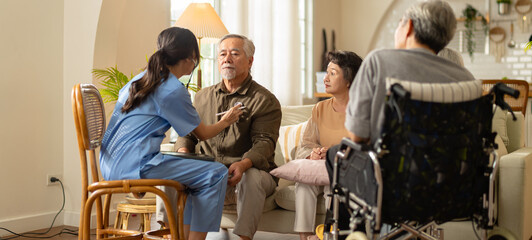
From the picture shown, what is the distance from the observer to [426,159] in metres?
1.92

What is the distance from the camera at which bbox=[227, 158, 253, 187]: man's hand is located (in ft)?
9.50

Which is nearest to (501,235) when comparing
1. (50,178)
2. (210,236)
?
(210,236)

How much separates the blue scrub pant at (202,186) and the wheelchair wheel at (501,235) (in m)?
1.23

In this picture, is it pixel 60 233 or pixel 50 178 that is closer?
pixel 60 233

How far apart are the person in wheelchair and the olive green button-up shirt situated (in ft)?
3.70

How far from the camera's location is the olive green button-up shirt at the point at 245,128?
314 centimetres

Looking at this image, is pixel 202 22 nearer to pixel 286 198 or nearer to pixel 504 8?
pixel 286 198

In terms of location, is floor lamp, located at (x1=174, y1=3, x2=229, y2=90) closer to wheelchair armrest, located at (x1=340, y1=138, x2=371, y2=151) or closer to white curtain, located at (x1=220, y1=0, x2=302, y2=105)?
white curtain, located at (x1=220, y1=0, x2=302, y2=105)

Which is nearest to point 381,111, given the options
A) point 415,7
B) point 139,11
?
point 415,7

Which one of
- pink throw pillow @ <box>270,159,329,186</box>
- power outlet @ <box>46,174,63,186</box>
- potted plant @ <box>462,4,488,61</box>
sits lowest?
power outlet @ <box>46,174,63,186</box>

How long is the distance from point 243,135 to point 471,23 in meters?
5.63

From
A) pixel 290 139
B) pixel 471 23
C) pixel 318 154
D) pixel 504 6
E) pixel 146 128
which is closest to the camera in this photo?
pixel 146 128

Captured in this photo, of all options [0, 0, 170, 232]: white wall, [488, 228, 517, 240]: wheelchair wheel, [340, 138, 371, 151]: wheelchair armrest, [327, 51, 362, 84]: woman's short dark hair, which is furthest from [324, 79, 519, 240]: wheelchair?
[0, 0, 170, 232]: white wall

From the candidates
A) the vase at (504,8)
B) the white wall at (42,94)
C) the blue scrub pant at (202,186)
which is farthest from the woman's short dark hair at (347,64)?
the vase at (504,8)
